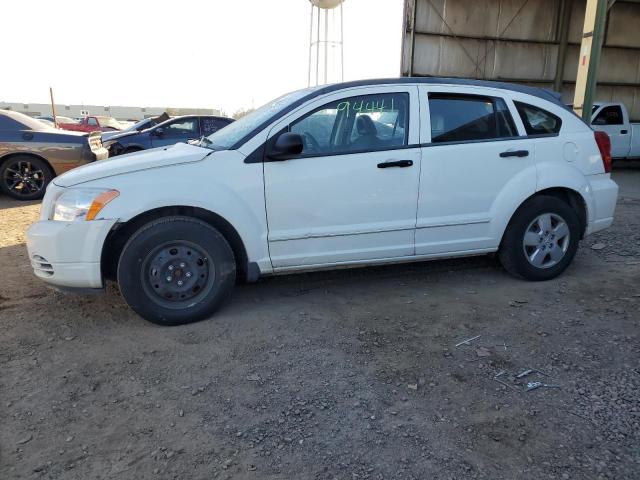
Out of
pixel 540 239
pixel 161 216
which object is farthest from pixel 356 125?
pixel 540 239

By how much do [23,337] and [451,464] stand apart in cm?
290

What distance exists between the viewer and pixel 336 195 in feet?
12.2

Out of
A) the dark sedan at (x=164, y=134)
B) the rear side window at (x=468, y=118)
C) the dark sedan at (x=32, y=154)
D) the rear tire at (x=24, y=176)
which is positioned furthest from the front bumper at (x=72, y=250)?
the dark sedan at (x=164, y=134)

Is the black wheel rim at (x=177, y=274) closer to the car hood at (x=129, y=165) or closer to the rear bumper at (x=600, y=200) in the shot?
the car hood at (x=129, y=165)

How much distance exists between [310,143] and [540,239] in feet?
7.23

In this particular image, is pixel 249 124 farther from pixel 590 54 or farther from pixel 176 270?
pixel 590 54

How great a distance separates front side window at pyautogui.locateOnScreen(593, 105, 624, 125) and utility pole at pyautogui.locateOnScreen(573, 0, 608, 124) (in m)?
5.17

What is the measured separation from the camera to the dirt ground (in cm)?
219

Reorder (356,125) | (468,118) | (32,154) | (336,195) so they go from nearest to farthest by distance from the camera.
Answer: (336,195), (356,125), (468,118), (32,154)

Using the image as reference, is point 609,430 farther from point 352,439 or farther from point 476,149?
point 476,149

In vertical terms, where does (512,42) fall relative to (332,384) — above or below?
above

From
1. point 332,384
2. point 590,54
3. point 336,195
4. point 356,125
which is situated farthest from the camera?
point 590,54

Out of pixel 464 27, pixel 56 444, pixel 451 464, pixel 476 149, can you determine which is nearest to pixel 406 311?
pixel 476 149

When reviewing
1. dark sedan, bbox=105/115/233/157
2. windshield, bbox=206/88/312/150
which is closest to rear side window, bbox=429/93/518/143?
windshield, bbox=206/88/312/150
